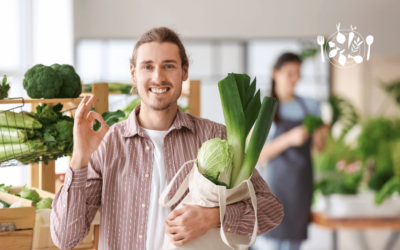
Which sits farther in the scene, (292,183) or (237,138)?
(292,183)

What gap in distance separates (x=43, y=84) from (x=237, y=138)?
2.44ft

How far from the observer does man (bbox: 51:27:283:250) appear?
1.17 metres

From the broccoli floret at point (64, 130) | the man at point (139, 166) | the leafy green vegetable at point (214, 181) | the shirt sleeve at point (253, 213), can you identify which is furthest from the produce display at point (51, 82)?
the leafy green vegetable at point (214, 181)

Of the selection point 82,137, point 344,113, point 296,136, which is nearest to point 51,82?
point 82,137

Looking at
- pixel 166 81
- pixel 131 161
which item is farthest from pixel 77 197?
pixel 166 81

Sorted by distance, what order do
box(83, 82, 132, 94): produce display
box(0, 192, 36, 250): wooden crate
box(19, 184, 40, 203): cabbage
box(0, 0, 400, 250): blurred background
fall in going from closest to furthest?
1. box(0, 192, 36, 250): wooden crate
2. box(19, 184, 40, 203): cabbage
3. box(83, 82, 132, 94): produce display
4. box(0, 0, 400, 250): blurred background

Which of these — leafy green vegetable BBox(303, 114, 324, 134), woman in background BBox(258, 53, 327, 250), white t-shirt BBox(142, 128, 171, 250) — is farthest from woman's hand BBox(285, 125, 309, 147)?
white t-shirt BBox(142, 128, 171, 250)

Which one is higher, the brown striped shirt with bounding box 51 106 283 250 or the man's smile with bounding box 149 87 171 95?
the man's smile with bounding box 149 87 171 95

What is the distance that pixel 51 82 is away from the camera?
1.45 m

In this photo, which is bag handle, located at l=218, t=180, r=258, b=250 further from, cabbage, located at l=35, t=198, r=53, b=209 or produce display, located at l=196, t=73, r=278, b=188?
cabbage, located at l=35, t=198, r=53, b=209

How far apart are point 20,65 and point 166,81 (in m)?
2.88

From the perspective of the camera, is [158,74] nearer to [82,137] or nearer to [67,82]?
[82,137]

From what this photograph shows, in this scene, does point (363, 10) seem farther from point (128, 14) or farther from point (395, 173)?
point (128, 14)

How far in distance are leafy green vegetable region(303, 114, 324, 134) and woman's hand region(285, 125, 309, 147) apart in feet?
0.44
